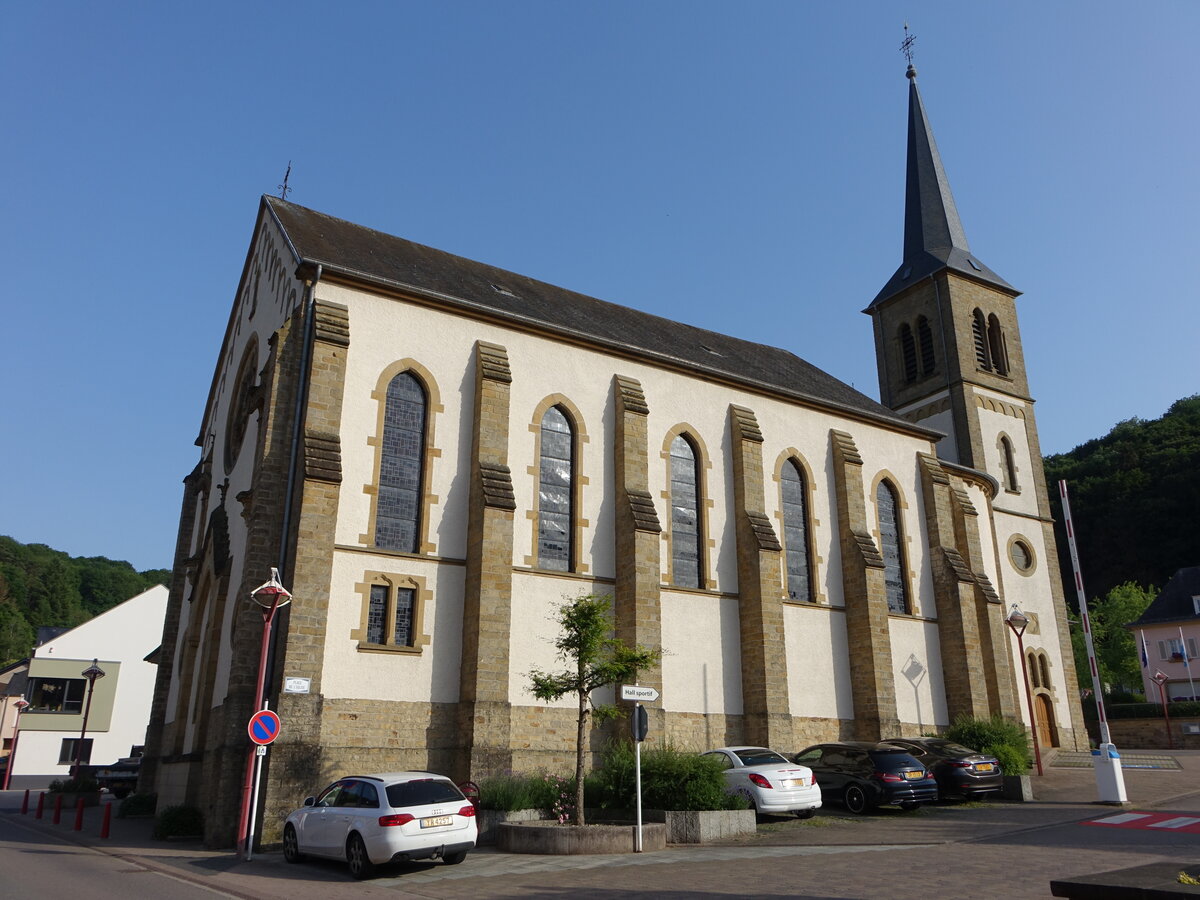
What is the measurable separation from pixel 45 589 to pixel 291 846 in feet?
277

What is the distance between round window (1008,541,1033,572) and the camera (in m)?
34.6

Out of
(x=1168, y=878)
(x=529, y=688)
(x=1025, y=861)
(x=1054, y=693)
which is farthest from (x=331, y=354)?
(x=1054, y=693)

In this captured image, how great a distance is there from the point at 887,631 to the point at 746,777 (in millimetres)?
10618

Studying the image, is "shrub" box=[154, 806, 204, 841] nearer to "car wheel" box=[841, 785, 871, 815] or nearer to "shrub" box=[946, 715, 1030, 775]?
"car wheel" box=[841, 785, 871, 815]

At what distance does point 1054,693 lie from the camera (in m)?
33.2

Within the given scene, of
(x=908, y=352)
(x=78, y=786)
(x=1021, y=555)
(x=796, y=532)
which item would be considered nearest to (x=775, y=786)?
(x=796, y=532)

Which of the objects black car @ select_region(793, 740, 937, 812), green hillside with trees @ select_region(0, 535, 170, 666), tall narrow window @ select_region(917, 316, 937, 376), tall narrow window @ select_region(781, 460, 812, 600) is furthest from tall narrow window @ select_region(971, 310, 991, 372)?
green hillside with trees @ select_region(0, 535, 170, 666)

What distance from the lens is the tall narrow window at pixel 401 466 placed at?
1919 centimetres

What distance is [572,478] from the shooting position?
22062 millimetres

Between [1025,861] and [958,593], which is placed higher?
[958,593]

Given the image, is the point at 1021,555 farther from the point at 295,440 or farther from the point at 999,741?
the point at 295,440

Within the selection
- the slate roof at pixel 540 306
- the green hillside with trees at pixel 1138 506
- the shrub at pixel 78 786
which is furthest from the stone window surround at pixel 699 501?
the green hillside with trees at pixel 1138 506

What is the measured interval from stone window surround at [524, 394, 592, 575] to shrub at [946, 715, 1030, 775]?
10585mm

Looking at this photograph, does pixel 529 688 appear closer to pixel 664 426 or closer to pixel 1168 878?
pixel 664 426
